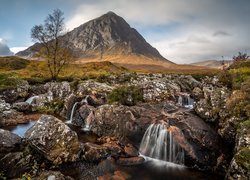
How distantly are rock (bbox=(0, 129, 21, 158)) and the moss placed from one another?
43.7 feet

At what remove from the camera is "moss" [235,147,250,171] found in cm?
1197

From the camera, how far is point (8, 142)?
1619cm

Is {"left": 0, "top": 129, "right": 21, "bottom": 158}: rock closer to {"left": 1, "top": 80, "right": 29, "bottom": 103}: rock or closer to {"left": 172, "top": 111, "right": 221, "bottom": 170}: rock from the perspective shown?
{"left": 172, "top": 111, "right": 221, "bottom": 170}: rock

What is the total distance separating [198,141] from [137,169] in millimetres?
4782

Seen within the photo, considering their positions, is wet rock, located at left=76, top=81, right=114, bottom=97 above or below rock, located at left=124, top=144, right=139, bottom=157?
above

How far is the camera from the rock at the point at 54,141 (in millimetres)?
15820

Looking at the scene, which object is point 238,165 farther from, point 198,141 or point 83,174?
point 83,174

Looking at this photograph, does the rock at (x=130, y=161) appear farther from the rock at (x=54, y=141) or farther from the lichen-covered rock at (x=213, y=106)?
the lichen-covered rock at (x=213, y=106)

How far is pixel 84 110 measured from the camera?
85.1 feet

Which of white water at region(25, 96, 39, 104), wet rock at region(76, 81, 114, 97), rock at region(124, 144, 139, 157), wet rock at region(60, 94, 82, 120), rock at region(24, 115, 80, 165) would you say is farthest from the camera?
white water at region(25, 96, 39, 104)

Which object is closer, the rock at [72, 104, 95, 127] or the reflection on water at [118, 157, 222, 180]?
the reflection on water at [118, 157, 222, 180]

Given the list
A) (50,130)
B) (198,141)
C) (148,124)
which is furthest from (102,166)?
(198,141)

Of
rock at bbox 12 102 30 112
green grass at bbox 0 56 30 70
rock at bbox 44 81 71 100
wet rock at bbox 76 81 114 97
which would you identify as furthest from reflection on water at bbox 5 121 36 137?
green grass at bbox 0 56 30 70

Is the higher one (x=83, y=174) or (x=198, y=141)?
(x=198, y=141)
